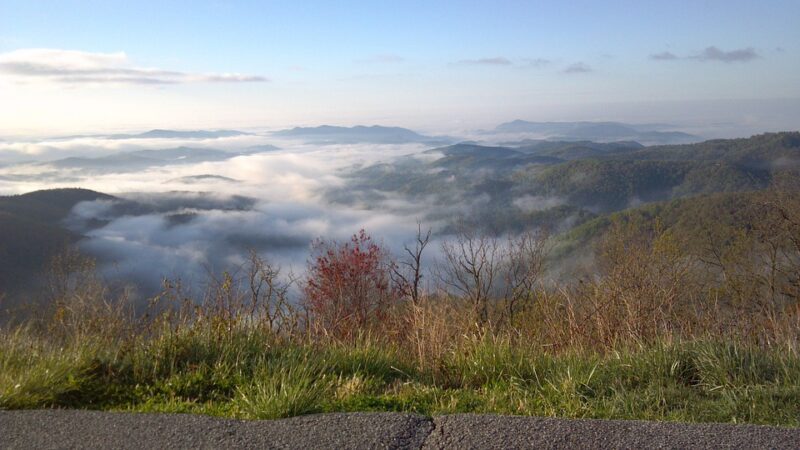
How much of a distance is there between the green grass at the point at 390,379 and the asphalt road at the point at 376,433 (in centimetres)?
27

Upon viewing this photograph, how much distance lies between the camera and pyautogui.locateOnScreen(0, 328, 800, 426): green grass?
3.68m

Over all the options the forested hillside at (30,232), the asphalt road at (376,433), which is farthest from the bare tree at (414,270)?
the forested hillside at (30,232)

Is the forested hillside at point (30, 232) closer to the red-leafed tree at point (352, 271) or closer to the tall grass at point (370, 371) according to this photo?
the red-leafed tree at point (352, 271)

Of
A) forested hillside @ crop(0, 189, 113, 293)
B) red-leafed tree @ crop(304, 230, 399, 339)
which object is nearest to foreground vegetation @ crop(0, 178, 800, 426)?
red-leafed tree @ crop(304, 230, 399, 339)

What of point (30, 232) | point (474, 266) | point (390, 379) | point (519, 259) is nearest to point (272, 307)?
point (390, 379)

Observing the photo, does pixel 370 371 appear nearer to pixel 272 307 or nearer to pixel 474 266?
pixel 272 307

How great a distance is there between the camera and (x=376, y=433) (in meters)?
3.23

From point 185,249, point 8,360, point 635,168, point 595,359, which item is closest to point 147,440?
point 8,360

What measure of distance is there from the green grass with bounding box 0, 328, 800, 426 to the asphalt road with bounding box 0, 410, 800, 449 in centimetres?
27

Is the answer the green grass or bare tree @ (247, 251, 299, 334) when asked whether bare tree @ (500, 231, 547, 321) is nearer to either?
bare tree @ (247, 251, 299, 334)

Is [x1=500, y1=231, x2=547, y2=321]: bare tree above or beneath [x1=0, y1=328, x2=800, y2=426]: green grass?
beneath

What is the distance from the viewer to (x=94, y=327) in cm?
519

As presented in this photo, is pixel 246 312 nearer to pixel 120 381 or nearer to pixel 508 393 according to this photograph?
pixel 120 381

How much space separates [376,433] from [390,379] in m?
1.40
